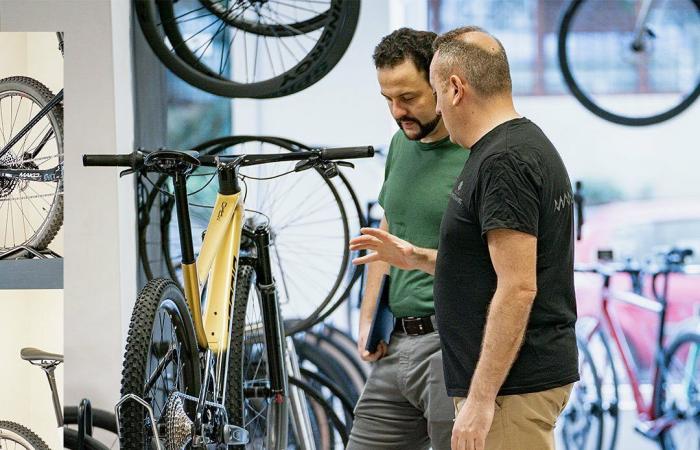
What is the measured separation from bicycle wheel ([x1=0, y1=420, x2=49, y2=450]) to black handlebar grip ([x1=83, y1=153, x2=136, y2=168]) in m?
0.97

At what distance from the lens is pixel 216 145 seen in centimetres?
351

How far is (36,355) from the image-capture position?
10.1ft

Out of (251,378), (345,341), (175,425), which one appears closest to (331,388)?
(345,341)

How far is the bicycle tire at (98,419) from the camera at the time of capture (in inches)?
130

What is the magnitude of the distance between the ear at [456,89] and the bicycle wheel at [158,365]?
843mm

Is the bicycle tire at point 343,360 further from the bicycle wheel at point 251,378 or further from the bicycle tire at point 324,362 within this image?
the bicycle wheel at point 251,378

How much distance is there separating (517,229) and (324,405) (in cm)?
186

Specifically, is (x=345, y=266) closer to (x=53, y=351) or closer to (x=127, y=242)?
(x=127, y=242)

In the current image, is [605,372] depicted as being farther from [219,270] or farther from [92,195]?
[92,195]

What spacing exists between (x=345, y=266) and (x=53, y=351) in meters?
1.04

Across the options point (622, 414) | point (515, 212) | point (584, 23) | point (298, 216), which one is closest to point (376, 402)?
point (515, 212)

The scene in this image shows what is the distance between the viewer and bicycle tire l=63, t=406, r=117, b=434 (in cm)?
331

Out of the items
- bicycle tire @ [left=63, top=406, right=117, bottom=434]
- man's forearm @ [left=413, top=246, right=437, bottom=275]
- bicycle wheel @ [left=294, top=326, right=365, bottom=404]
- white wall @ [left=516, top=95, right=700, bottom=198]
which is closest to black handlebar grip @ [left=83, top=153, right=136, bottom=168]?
man's forearm @ [left=413, top=246, right=437, bottom=275]

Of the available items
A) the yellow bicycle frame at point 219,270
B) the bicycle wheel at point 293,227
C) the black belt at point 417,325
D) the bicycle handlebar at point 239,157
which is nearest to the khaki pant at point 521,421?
the black belt at point 417,325
